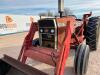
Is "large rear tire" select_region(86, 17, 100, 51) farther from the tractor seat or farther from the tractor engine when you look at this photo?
the tractor seat

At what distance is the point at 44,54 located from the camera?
190 inches

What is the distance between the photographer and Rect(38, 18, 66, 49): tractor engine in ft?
16.3

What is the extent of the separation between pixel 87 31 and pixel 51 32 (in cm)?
278

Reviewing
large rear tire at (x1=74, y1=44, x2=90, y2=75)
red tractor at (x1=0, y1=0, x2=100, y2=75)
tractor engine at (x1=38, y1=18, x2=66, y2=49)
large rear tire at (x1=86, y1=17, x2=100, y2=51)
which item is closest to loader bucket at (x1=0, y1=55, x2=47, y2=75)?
red tractor at (x1=0, y1=0, x2=100, y2=75)

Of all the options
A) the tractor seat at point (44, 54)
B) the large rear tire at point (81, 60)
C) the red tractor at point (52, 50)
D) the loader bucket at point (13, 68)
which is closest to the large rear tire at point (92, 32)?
the red tractor at point (52, 50)

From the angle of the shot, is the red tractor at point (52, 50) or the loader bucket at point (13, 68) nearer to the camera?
the loader bucket at point (13, 68)

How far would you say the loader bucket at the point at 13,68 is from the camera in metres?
4.04

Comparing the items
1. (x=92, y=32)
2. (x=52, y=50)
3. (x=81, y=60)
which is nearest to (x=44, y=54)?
(x=52, y=50)

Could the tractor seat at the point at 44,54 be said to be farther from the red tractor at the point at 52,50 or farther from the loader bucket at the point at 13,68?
the loader bucket at the point at 13,68

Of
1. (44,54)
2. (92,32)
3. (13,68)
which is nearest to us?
(13,68)

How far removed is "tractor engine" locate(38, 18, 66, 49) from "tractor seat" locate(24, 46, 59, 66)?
22cm

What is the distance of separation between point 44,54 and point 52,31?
57cm

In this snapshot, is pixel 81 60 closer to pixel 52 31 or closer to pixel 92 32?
pixel 52 31

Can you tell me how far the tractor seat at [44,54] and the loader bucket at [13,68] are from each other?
58cm
